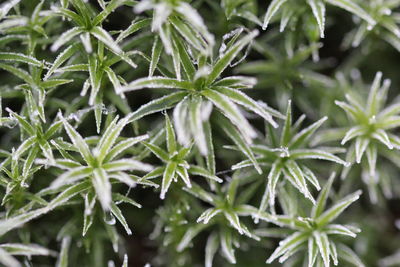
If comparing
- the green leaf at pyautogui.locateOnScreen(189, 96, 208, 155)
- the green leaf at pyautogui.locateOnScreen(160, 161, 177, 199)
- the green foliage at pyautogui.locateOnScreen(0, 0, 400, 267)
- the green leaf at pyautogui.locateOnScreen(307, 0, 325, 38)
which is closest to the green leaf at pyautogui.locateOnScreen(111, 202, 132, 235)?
the green foliage at pyautogui.locateOnScreen(0, 0, 400, 267)

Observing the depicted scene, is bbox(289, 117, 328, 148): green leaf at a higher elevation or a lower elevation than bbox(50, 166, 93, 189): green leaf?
lower

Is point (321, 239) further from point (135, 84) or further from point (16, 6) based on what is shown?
point (16, 6)

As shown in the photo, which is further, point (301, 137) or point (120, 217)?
point (301, 137)

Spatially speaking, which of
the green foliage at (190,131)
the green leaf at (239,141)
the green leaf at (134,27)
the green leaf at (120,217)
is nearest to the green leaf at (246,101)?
the green foliage at (190,131)

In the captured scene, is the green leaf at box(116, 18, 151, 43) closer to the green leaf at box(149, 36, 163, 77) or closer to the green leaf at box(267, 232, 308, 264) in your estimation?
the green leaf at box(149, 36, 163, 77)

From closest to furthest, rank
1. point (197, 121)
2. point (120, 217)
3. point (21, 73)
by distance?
point (197, 121)
point (120, 217)
point (21, 73)

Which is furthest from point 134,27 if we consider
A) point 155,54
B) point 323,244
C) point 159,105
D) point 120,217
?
point 323,244

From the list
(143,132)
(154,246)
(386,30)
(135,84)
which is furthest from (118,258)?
(386,30)

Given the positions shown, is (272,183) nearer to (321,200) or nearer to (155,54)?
(321,200)
